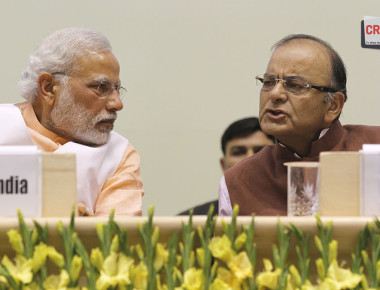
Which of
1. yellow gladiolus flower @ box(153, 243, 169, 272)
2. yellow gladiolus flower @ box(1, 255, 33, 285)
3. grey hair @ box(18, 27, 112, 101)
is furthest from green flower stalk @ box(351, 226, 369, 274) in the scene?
grey hair @ box(18, 27, 112, 101)

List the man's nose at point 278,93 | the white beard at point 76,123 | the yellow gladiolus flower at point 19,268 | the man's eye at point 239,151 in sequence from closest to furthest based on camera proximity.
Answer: the yellow gladiolus flower at point 19,268
the man's nose at point 278,93
the white beard at point 76,123
the man's eye at point 239,151

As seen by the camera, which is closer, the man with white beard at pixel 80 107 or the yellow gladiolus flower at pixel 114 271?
the yellow gladiolus flower at pixel 114 271

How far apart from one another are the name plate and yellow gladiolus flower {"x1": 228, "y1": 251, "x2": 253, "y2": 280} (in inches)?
14.0

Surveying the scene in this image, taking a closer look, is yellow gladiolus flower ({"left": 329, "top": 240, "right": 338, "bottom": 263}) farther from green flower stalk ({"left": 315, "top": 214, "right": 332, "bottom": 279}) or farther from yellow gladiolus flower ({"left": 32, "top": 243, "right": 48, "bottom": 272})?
yellow gladiolus flower ({"left": 32, "top": 243, "right": 48, "bottom": 272})

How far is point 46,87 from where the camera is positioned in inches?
88.2

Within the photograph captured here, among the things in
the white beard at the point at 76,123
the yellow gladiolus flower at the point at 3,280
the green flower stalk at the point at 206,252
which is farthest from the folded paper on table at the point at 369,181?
the white beard at the point at 76,123

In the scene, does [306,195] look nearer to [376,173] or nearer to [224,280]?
[376,173]

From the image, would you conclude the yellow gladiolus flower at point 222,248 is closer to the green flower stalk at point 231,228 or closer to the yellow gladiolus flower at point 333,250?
the green flower stalk at point 231,228

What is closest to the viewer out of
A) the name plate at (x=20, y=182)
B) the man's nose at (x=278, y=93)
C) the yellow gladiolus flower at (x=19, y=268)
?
the yellow gladiolus flower at (x=19, y=268)

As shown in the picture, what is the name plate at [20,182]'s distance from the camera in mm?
1233

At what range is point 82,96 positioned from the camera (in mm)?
2197

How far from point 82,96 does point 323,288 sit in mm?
1262

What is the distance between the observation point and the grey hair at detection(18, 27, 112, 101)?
2.21 meters

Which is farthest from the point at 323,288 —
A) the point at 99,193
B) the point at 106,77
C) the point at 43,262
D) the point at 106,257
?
the point at 106,77
